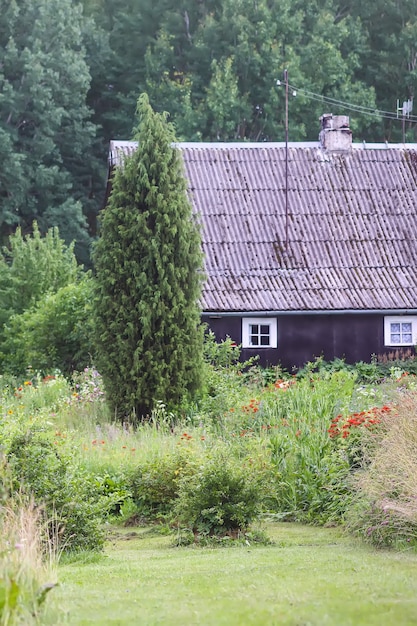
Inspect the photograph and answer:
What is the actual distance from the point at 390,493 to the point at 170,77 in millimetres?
37921

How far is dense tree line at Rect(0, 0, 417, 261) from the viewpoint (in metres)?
42.8

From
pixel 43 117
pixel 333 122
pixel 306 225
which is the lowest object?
pixel 306 225

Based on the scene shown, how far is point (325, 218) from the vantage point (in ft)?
92.0

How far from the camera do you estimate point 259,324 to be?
26.0 m

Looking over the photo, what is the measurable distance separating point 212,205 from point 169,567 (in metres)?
19.1

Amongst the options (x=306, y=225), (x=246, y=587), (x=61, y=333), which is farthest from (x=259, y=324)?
(x=246, y=587)

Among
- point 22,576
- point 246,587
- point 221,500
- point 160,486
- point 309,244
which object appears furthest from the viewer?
point 309,244

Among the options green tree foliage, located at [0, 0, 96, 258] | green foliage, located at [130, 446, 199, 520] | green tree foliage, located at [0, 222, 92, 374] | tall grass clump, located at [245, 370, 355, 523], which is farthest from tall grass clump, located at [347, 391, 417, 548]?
green tree foliage, located at [0, 0, 96, 258]

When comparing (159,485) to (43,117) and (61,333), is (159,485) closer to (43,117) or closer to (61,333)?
(61,333)

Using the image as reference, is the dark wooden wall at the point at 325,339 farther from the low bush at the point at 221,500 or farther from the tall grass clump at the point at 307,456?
the low bush at the point at 221,500

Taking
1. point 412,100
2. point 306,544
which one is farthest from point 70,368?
point 412,100

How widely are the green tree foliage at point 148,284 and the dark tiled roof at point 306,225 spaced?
18.6 ft

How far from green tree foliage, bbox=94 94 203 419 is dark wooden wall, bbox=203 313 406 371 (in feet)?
21.0

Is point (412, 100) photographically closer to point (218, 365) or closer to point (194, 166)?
point (194, 166)
